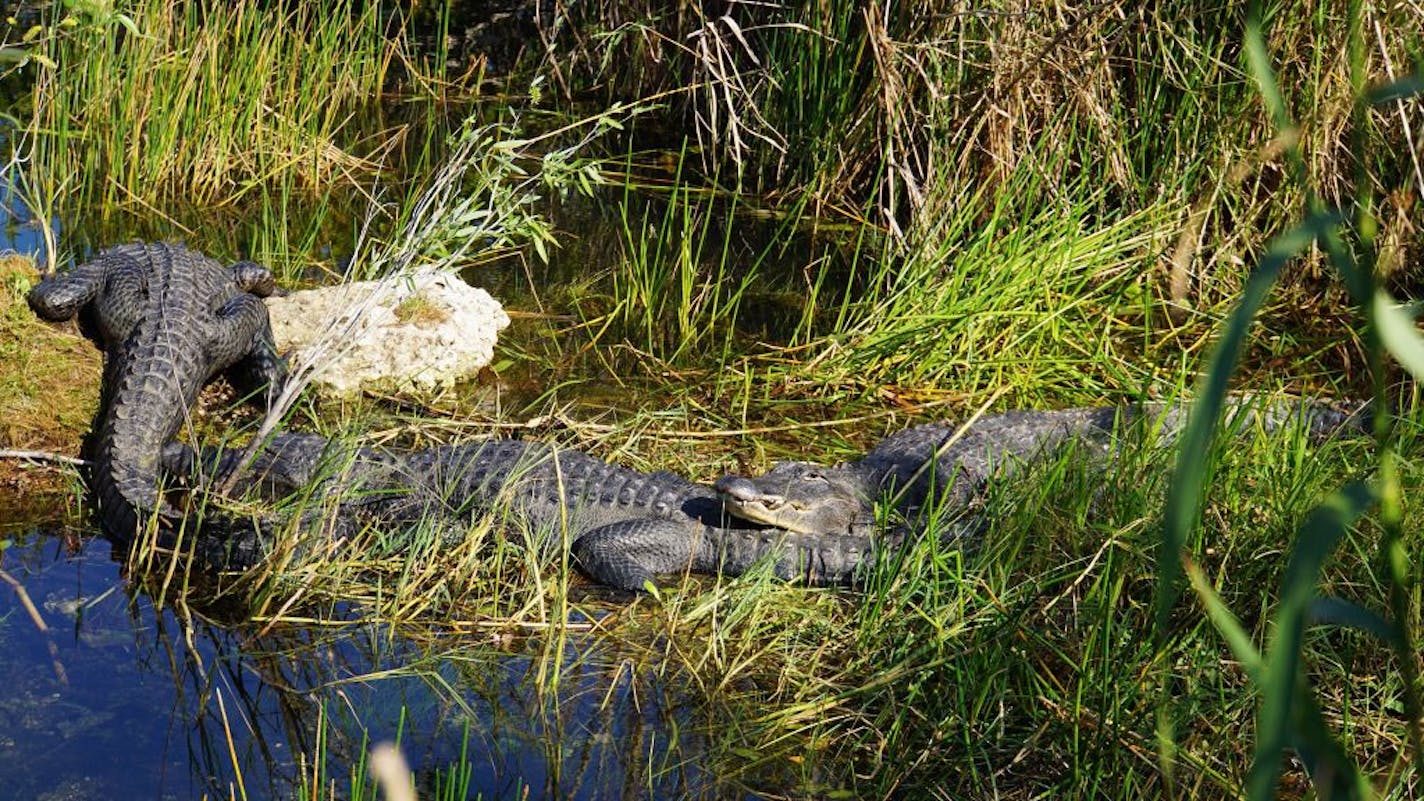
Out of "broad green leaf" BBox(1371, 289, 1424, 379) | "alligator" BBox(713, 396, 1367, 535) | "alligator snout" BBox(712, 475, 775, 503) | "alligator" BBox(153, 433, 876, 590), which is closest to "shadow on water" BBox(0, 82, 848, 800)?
"alligator" BBox(153, 433, 876, 590)

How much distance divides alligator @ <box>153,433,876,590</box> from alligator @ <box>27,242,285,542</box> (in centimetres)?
19

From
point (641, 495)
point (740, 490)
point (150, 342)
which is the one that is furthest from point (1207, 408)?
point (150, 342)

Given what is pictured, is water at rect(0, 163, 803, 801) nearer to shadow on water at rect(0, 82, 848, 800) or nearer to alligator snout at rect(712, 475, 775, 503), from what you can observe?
shadow on water at rect(0, 82, 848, 800)

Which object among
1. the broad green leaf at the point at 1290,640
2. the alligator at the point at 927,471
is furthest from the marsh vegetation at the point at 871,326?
the alligator at the point at 927,471

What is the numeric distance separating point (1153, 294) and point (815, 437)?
74.8 inches

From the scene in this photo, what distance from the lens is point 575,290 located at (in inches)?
278

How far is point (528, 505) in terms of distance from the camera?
4852 millimetres

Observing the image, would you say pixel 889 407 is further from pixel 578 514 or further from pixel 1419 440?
pixel 1419 440

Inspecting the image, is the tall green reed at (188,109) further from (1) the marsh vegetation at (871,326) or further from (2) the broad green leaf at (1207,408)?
(2) the broad green leaf at (1207,408)

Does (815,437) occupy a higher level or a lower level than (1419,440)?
lower

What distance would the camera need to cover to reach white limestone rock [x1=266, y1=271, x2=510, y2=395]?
19.2ft

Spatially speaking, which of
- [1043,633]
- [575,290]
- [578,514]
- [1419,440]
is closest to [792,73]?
[575,290]

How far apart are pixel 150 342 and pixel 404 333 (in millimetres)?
1000

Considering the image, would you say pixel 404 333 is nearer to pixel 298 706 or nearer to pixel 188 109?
pixel 188 109
